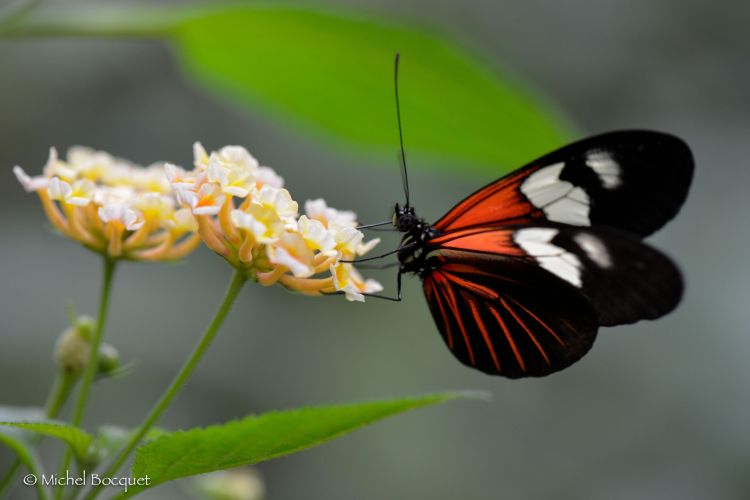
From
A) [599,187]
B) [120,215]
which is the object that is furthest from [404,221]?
[120,215]

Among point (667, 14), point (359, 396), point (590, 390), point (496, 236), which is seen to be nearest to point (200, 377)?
point (359, 396)

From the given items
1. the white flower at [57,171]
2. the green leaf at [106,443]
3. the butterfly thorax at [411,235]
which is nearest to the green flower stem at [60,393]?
the green leaf at [106,443]

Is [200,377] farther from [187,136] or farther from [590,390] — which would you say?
[590,390]

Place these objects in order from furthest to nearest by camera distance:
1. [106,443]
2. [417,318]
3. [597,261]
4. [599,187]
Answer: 1. [417,318]
2. [599,187]
3. [597,261]
4. [106,443]

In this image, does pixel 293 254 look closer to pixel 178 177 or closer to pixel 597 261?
pixel 178 177

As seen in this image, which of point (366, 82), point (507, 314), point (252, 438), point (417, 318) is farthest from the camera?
point (417, 318)
